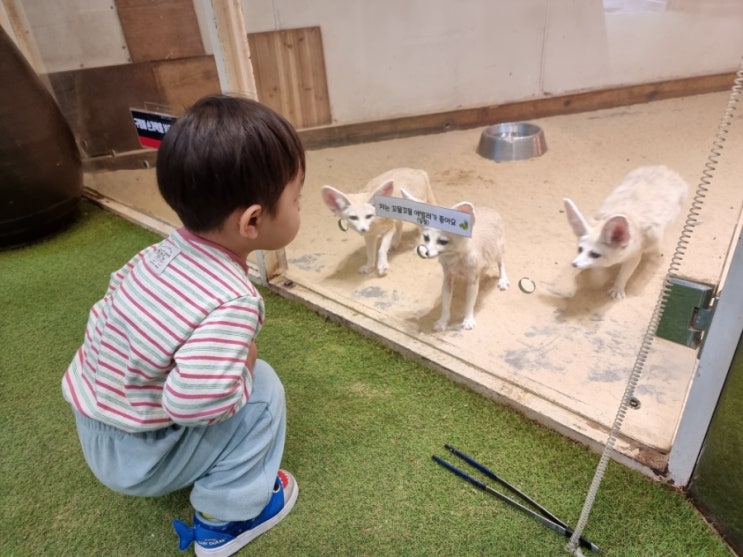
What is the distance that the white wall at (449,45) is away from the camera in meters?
2.09

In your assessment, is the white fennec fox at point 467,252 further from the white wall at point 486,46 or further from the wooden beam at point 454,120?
the wooden beam at point 454,120

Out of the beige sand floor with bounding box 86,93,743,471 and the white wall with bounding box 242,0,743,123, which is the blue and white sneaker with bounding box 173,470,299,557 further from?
the white wall with bounding box 242,0,743,123

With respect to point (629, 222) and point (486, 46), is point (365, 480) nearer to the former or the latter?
point (629, 222)

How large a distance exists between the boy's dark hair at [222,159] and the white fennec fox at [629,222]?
1043 millimetres

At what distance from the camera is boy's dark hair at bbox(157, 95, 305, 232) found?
778mm

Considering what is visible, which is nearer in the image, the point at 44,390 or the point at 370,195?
the point at 44,390

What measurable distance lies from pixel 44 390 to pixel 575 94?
2.61 m

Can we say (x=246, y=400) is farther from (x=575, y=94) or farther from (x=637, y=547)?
(x=575, y=94)

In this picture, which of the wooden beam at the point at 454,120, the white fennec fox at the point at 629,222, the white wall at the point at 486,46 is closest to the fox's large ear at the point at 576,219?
the white fennec fox at the point at 629,222

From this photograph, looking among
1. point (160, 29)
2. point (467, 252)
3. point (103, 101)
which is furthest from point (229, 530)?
point (103, 101)

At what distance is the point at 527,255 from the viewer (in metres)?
1.96

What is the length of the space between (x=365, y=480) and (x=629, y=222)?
1081 mm

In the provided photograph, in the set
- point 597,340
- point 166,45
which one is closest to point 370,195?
point 597,340

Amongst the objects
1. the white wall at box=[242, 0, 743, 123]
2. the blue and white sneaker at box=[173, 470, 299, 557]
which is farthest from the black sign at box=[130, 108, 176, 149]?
the blue and white sneaker at box=[173, 470, 299, 557]
